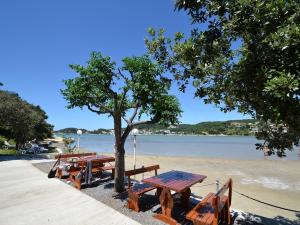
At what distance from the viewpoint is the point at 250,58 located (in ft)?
12.6

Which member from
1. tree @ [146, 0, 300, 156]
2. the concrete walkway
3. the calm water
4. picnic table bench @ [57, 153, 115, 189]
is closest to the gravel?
the concrete walkway

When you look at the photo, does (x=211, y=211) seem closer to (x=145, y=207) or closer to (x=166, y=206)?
(x=166, y=206)

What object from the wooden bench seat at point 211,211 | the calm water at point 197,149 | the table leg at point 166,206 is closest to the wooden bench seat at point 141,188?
the table leg at point 166,206

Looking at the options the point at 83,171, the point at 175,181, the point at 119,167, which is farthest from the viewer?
the point at 83,171

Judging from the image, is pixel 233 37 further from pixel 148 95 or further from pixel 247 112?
pixel 148 95

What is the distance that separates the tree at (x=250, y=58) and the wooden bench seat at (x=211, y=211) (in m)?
1.52

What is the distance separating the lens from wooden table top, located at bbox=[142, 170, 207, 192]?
6.43 metres

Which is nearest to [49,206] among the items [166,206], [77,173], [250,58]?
[77,173]

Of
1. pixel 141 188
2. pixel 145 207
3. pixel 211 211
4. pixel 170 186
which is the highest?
pixel 170 186

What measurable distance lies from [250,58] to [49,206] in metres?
6.98

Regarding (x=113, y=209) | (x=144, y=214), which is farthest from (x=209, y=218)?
(x=113, y=209)

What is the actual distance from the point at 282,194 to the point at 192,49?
10.5m

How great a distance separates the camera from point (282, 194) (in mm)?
12344

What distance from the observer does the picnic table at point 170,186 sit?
20.8 feet
